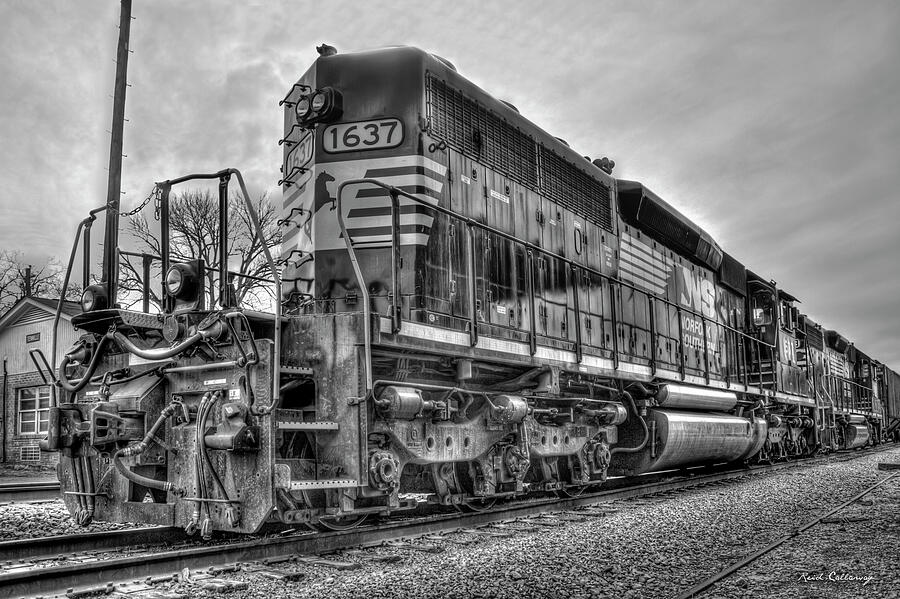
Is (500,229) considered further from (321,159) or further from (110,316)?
(110,316)

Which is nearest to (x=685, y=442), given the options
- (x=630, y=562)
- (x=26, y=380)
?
(x=630, y=562)

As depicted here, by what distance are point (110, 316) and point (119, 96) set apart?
28.2 ft

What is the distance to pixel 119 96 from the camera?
42.0 feet

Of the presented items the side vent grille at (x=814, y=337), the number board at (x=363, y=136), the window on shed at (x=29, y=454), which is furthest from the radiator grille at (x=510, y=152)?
the window on shed at (x=29, y=454)

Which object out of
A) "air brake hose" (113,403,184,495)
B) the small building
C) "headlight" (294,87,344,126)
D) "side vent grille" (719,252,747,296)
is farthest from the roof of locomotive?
the small building

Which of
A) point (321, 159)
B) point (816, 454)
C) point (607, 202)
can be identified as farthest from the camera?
point (816, 454)

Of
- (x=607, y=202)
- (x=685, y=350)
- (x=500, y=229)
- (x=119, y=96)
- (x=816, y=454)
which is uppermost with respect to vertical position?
(x=119, y=96)

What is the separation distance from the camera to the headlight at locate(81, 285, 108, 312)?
5855mm

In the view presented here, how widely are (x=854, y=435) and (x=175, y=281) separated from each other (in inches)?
857

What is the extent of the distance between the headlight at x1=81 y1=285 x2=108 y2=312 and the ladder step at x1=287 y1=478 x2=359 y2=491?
89.6 inches

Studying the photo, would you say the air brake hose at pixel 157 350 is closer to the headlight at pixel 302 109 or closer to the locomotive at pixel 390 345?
the locomotive at pixel 390 345

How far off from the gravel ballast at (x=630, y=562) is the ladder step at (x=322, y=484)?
440mm

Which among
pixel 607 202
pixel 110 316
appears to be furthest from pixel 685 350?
pixel 110 316

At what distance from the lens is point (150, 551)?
5109mm
